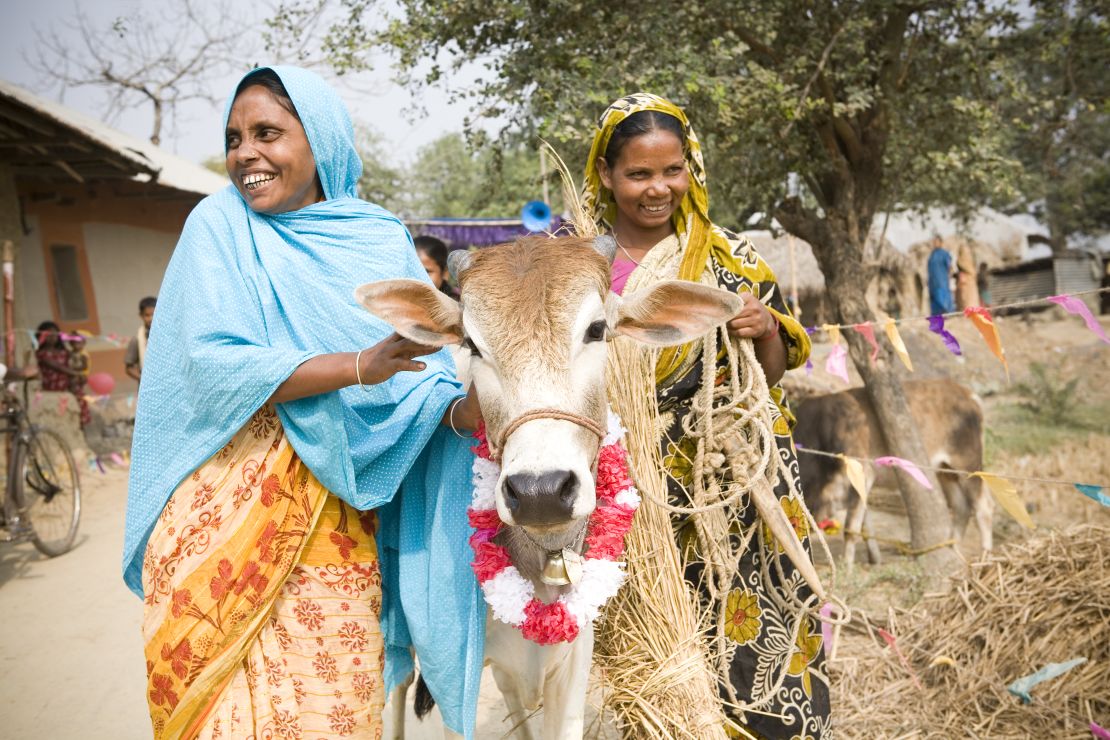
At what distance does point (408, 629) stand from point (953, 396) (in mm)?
5986

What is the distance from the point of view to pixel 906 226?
78.0ft

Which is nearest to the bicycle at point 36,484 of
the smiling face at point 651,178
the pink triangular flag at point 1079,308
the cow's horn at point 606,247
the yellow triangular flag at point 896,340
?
the smiling face at point 651,178

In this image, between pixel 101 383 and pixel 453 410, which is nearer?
pixel 453 410

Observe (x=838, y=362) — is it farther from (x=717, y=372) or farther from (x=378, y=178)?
(x=378, y=178)

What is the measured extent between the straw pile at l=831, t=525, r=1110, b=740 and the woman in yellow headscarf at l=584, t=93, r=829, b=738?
3.38ft

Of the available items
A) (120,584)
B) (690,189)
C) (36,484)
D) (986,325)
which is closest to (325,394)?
(690,189)

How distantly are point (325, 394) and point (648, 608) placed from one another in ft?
4.31

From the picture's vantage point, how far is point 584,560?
2207 millimetres

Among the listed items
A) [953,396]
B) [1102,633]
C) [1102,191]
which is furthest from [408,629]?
[1102,191]

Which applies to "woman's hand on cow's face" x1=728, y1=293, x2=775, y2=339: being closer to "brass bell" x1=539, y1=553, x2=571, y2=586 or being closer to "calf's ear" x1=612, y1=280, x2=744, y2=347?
"calf's ear" x1=612, y1=280, x2=744, y2=347

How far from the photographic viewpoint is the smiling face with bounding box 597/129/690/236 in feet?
8.66

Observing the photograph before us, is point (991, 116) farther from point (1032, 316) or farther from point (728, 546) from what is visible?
point (1032, 316)

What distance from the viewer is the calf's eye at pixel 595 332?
2.08 m

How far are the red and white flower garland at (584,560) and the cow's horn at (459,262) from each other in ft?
1.51
